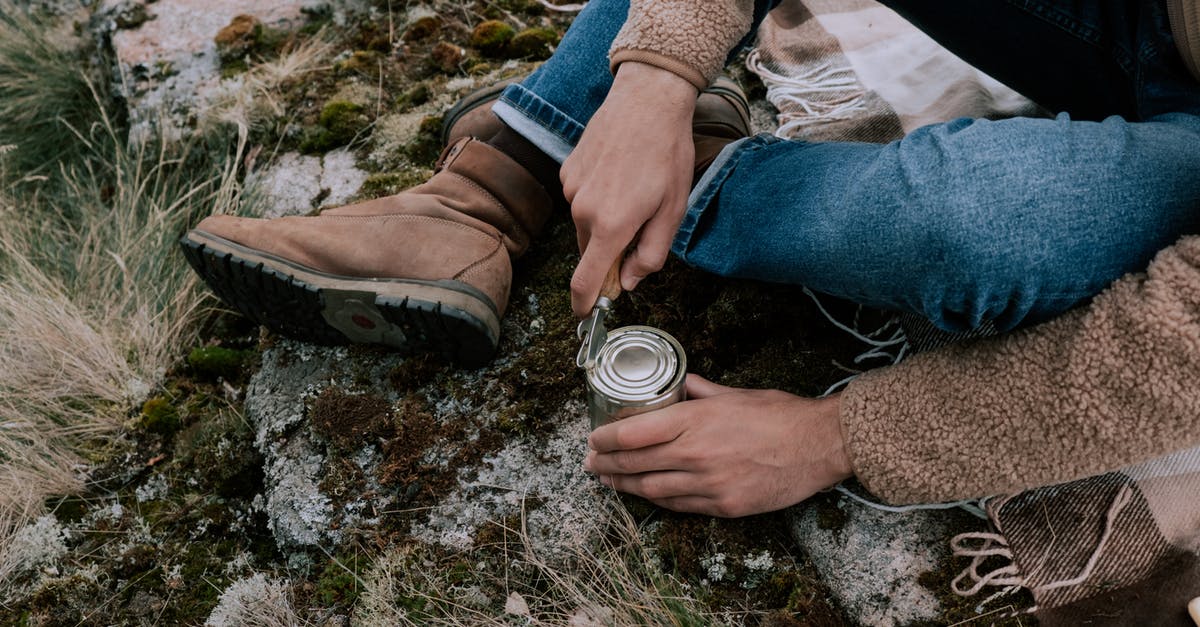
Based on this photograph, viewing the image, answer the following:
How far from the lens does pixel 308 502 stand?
2.14 meters

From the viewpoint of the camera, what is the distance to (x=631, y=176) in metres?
1.66

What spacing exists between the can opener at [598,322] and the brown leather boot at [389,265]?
397 mm

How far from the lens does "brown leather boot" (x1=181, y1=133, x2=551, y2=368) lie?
2.10 m

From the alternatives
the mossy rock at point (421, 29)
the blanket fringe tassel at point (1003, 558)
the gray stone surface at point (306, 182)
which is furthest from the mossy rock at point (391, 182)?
the blanket fringe tassel at point (1003, 558)

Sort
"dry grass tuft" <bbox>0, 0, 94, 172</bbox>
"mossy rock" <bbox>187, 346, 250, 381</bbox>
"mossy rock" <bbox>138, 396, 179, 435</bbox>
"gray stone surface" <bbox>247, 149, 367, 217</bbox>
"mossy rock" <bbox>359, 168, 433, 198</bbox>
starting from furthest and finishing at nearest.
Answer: "dry grass tuft" <bbox>0, 0, 94, 172</bbox> < "gray stone surface" <bbox>247, 149, 367, 217</bbox> < "mossy rock" <bbox>359, 168, 433, 198</bbox> < "mossy rock" <bbox>187, 346, 250, 381</bbox> < "mossy rock" <bbox>138, 396, 179, 435</bbox>

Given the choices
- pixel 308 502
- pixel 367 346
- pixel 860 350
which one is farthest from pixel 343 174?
pixel 860 350

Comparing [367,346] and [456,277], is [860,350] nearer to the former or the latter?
[456,277]

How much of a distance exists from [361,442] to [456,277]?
Result: 524mm

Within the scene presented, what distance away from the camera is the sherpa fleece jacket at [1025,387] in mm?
1396

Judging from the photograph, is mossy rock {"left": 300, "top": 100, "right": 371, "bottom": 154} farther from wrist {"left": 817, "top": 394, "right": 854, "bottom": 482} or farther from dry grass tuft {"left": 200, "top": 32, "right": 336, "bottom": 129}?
wrist {"left": 817, "top": 394, "right": 854, "bottom": 482}

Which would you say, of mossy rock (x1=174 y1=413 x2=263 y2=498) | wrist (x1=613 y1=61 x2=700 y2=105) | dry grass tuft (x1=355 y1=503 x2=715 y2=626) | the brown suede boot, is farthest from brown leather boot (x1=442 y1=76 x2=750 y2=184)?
mossy rock (x1=174 y1=413 x2=263 y2=498)

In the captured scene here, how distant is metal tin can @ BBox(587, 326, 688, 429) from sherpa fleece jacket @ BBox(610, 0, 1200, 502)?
0.38 meters

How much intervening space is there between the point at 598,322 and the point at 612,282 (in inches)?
3.5

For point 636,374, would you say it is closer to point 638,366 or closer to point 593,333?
point 638,366
